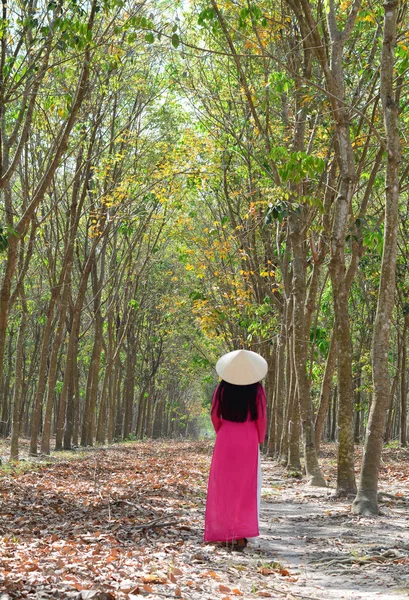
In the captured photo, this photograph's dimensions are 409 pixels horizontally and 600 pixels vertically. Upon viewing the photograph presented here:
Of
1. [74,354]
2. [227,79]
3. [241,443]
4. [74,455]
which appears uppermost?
[227,79]

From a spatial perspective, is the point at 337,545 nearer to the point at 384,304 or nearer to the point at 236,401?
the point at 236,401

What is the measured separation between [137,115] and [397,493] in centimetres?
1385

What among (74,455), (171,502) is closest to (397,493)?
(171,502)

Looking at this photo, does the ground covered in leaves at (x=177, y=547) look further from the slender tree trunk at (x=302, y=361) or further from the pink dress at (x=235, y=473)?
the slender tree trunk at (x=302, y=361)

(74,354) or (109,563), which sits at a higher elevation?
(74,354)

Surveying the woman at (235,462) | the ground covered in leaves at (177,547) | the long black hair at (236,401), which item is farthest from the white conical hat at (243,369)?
the ground covered in leaves at (177,547)

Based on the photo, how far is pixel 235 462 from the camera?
24.1ft

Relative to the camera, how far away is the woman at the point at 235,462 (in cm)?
718

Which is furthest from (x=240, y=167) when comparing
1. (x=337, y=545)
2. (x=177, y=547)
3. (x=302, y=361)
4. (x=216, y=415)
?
(x=177, y=547)

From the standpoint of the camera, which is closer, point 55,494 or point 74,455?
point 55,494

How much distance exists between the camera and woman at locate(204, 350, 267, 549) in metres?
7.18

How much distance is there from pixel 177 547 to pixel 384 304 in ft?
13.3

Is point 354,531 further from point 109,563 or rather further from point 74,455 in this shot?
point 74,455

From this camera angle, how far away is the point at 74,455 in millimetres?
20078
